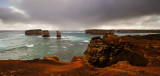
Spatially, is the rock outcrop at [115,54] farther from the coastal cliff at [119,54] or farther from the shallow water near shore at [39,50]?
the shallow water near shore at [39,50]

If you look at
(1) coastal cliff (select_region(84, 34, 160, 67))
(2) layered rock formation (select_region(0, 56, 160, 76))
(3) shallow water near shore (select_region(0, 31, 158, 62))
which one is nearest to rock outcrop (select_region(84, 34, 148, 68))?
(1) coastal cliff (select_region(84, 34, 160, 67))

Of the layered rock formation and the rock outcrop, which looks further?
the rock outcrop

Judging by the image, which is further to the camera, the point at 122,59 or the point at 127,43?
the point at 127,43

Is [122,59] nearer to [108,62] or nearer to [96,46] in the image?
[108,62]

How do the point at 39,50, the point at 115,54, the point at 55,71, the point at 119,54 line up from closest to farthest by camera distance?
the point at 55,71
the point at 119,54
the point at 115,54
the point at 39,50

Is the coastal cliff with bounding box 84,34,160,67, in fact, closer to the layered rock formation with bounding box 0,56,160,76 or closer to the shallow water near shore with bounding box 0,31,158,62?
the layered rock formation with bounding box 0,56,160,76

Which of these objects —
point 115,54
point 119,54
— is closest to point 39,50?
point 115,54

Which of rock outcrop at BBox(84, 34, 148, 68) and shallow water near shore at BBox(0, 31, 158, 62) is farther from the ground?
rock outcrop at BBox(84, 34, 148, 68)

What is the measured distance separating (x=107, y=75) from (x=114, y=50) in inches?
233

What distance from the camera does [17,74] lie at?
4.75 meters

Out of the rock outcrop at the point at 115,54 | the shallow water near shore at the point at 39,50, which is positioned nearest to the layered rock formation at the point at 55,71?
the rock outcrop at the point at 115,54

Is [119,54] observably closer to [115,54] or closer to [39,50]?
[115,54]

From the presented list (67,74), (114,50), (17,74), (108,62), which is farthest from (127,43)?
(17,74)

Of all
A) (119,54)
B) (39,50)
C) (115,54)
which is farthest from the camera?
(39,50)
